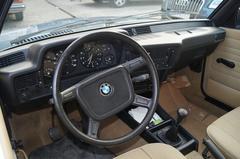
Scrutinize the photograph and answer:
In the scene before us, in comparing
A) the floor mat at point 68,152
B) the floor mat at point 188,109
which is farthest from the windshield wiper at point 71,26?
the floor mat at point 68,152

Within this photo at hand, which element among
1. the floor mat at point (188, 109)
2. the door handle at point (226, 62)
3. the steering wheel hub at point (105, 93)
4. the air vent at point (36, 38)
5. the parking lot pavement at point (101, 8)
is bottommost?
the floor mat at point (188, 109)

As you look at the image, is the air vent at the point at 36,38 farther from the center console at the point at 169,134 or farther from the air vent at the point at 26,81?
the center console at the point at 169,134

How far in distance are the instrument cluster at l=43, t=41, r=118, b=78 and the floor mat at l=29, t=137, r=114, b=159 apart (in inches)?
31.2

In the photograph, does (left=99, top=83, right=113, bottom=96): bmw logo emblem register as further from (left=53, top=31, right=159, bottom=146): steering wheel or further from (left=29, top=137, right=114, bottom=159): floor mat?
(left=29, top=137, right=114, bottom=159): floor mat

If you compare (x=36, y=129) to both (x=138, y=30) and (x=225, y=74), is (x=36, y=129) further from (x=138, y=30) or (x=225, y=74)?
(x=225, y=74)

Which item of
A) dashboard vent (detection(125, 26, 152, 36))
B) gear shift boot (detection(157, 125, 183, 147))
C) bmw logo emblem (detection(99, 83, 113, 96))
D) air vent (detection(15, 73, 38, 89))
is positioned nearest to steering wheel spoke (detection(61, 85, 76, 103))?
bmw logo emblem (detection(99, 83, 113, 96))

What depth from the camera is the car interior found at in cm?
143

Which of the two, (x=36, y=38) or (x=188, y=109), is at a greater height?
(x=36, y=38)

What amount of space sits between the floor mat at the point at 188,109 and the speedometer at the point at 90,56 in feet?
4.04

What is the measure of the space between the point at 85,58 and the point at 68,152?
34.3 inches

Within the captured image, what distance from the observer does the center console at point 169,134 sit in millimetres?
2189

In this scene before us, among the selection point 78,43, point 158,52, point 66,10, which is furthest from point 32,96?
point 158,52

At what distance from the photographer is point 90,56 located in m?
1.59

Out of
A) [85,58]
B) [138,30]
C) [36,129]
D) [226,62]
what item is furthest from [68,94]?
[226,62]
